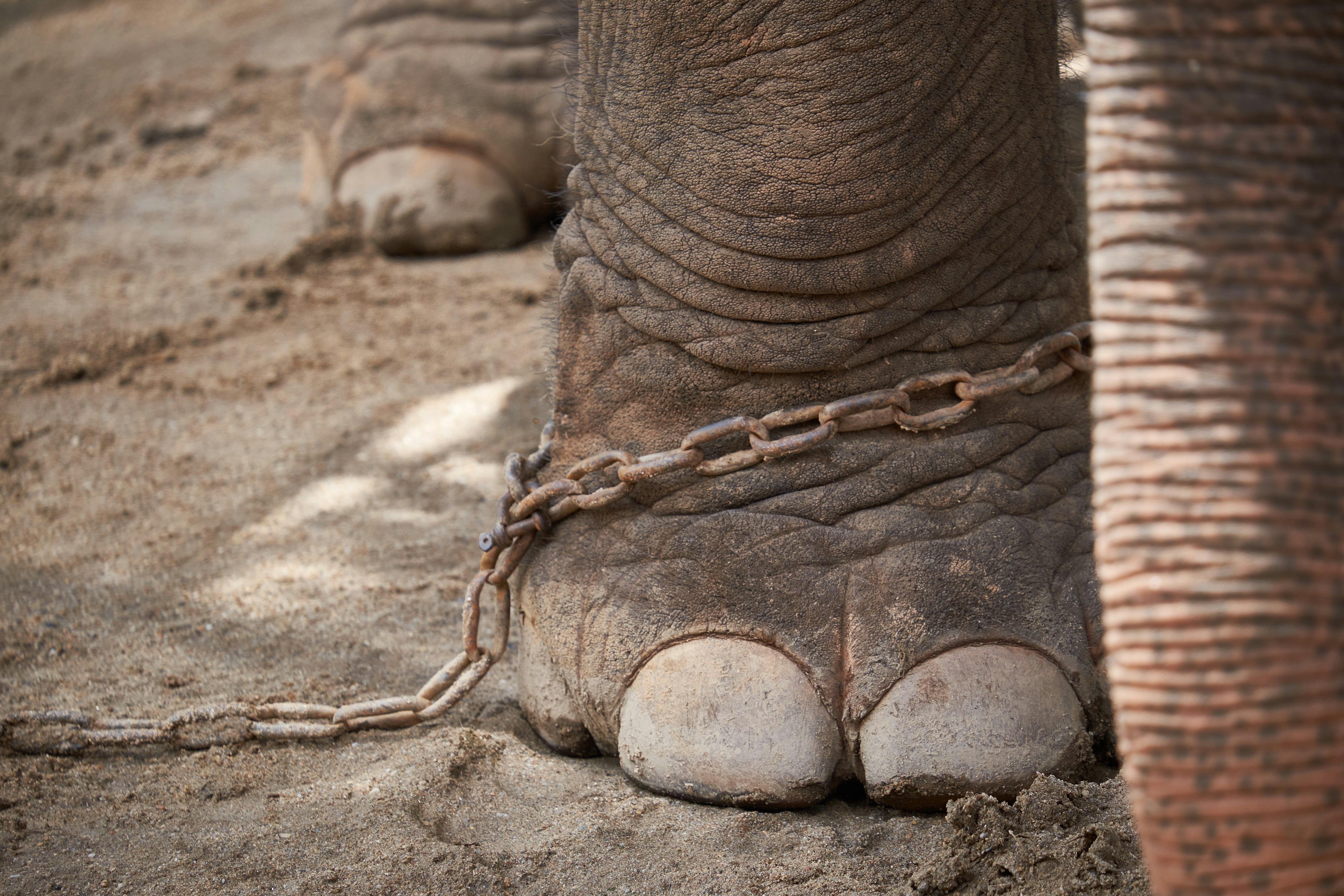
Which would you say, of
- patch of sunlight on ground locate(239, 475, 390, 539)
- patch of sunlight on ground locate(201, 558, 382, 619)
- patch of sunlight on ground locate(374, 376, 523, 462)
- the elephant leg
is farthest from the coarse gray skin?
the elephant leg

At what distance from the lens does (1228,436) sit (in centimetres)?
75

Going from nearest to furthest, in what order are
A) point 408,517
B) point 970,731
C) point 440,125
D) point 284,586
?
point 970,731 → point 284,586 → point 408,517 → point 440,125

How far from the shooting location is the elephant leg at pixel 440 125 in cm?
353

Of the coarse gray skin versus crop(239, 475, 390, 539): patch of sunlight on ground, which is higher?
the coarse gray skin

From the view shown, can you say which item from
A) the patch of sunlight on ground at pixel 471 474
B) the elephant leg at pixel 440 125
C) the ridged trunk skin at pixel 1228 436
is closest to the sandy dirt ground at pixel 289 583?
the patch of sunlight on ground at pixel 471 474

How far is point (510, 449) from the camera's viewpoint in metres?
2.52

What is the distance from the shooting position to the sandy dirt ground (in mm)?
1382

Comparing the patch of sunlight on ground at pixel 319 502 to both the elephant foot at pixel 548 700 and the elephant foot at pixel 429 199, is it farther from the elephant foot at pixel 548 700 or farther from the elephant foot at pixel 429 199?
the elephant foot at pixel 429 199

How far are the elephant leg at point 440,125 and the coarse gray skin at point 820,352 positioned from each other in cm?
195

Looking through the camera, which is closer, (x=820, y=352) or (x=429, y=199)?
(x=820, y=352)

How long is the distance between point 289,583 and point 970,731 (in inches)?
48.8

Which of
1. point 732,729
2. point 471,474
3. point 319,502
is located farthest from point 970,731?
point 319,502

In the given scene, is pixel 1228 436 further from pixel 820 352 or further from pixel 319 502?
pixel 319 502

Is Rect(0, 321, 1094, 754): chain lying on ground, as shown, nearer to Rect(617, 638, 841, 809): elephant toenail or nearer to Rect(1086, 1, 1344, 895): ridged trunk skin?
Rect(617, 638, 841, 809): elephant toenail
